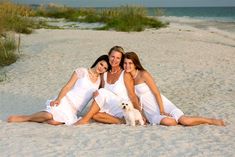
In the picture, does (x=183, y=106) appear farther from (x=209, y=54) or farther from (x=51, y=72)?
(x=209, y=54)

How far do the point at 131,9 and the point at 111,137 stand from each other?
72.4 feet

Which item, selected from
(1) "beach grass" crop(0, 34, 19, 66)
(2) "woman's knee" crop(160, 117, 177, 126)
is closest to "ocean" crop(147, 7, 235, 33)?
(1) "beach grass" crop(0, 34, 19, 66)

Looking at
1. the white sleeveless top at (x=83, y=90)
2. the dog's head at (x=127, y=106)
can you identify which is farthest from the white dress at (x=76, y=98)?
the dog's head at (x=127, y=106)

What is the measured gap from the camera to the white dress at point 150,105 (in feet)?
24.2

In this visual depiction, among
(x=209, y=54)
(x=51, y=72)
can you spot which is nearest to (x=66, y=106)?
(x=51, y=72)

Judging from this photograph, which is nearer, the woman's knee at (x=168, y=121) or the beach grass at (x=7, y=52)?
the woman's knee at (x=168, y=121)

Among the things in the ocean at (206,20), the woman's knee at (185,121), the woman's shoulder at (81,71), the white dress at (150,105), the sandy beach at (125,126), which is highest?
the woman's shoulder at (81,71)

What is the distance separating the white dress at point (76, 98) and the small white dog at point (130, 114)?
758 millimetres

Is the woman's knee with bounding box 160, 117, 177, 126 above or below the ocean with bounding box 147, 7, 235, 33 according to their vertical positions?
above

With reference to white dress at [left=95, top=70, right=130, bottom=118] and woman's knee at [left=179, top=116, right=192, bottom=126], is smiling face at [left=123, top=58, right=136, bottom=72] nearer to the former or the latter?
white dress at [left=95, top=70, right=130, bottom=118]

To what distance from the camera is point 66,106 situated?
292 inches

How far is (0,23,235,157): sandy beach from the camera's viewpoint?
6145 mm

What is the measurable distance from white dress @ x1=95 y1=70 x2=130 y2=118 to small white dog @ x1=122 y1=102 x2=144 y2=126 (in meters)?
0.24

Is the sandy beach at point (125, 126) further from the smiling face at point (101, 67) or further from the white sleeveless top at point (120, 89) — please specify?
the smiling face at point (101, 67)
